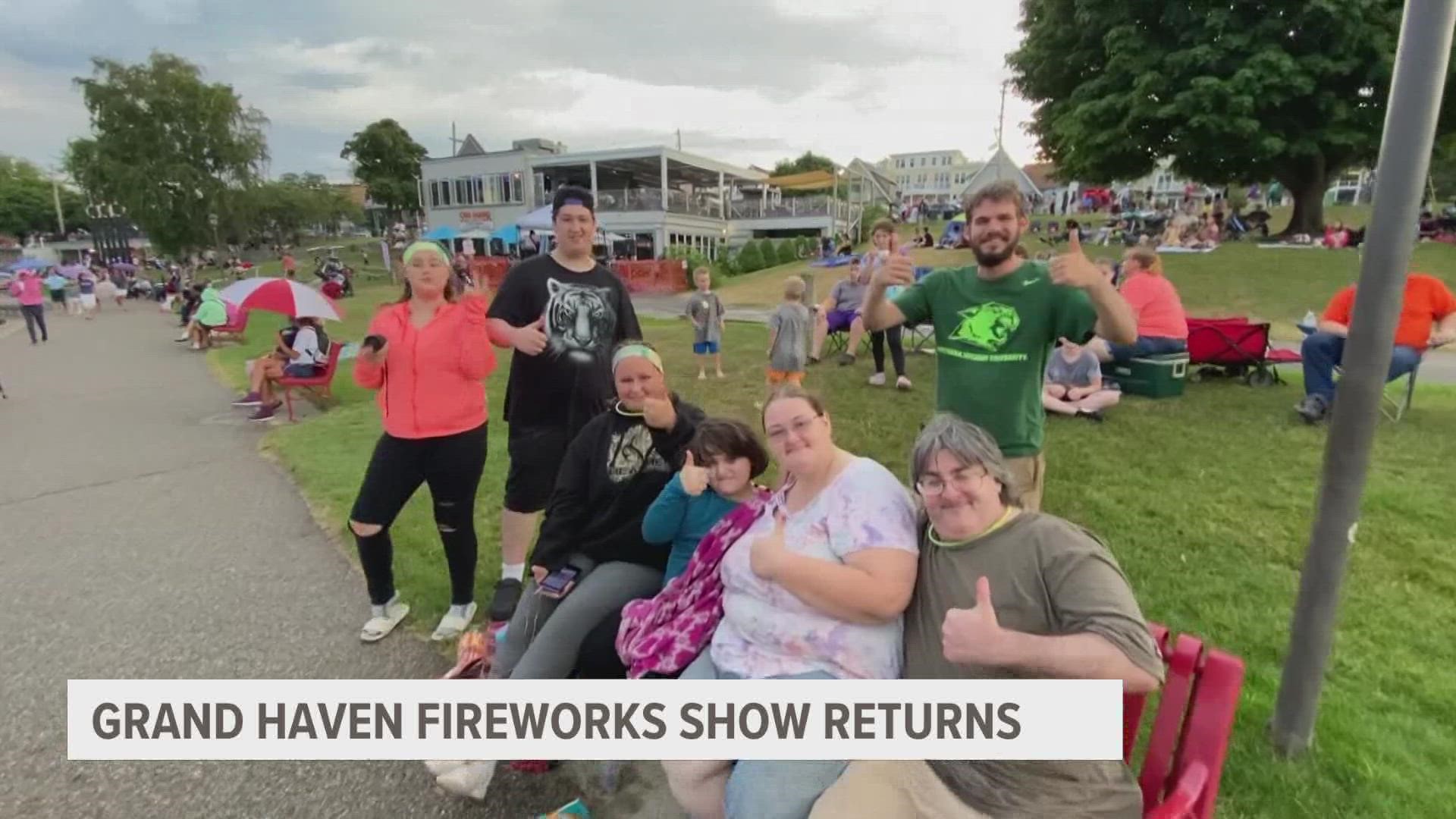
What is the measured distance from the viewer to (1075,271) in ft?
7.91

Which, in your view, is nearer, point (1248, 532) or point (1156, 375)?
point (1248, 532)

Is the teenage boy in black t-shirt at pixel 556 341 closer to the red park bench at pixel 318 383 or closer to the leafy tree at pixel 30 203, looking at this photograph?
the red park bench at pixel 318 383

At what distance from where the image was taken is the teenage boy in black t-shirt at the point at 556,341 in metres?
3.38

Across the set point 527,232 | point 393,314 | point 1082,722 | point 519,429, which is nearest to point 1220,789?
point 1082,722

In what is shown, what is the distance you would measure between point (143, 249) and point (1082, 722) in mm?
84211

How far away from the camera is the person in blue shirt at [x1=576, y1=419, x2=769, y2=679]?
8.40ft

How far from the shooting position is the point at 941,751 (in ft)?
5.78

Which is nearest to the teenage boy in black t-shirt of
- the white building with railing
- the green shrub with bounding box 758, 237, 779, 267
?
the green shrub with bounding box 758, 237, 779, 267

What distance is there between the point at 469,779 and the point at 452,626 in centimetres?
122

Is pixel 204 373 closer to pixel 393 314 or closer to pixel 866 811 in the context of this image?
pixel 393 314

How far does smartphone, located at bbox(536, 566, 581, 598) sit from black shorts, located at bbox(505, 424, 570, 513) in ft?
2.35

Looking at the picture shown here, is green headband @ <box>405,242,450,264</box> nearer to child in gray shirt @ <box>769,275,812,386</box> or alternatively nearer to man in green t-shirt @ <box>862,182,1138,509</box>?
man in green t-shirt @ <box>862,182,1138,509</box>

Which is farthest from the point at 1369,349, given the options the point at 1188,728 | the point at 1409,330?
the point at 1409,330

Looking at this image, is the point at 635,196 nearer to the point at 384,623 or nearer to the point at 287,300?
the point at 287,300
